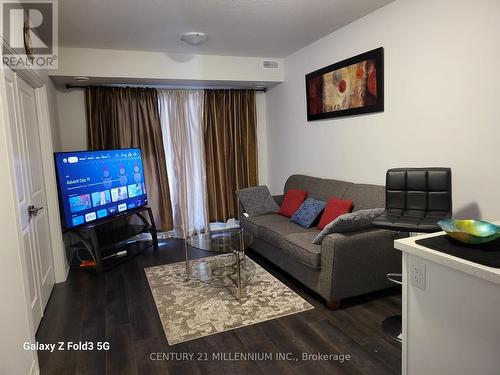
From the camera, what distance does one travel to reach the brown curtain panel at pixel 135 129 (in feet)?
14.5

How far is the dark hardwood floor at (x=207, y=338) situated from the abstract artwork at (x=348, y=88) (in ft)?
6.06

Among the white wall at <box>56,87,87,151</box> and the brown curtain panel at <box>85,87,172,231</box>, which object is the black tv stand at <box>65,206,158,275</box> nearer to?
the brown curtain panel at <box>85,87,172,231</box>

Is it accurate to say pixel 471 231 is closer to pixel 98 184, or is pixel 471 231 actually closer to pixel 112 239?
pixel 98 184

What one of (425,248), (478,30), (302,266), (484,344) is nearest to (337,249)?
(302,266)

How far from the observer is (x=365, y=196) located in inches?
132

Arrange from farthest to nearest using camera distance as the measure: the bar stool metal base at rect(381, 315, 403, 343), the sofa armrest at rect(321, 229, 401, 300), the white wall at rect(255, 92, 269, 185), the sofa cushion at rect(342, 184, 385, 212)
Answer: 1. the white wall at rect(255, 92, 269, 185)
2. the sofa cushion at rect(342, 184, 385, 212)
3. the sofa armrest at rect(321, 229, 401, 300)
4. the bar stool metal base at rect(381, 315, 403, 343)

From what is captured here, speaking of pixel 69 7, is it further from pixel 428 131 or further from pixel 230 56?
pixel 428 131

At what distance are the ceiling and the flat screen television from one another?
126 centimetres

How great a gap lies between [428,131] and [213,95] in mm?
3161

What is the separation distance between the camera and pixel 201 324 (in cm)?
260

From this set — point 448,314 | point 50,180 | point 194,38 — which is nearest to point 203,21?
point 194,38

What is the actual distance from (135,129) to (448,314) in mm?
4237

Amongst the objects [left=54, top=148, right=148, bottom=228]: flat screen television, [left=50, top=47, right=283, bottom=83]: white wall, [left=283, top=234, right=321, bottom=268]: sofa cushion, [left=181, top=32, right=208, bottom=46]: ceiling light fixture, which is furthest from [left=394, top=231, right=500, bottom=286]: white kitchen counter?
[left=50, top=47, right=283, bottom=83]: white wall

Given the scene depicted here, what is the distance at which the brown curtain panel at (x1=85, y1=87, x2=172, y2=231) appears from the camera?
443 centimetres
